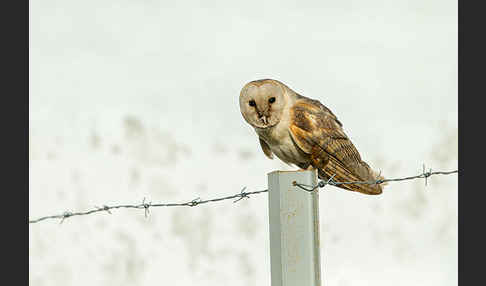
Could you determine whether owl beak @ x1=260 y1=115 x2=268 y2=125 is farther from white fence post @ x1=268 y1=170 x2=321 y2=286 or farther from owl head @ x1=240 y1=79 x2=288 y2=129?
white fence post @ x1=268 y1=170 x2=321 y2=286

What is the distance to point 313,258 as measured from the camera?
137 inches

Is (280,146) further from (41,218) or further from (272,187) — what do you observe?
(41,218)

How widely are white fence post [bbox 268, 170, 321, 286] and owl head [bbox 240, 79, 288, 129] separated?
0.52 meters

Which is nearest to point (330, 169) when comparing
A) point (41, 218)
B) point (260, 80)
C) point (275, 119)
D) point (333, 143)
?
point (333, 143)

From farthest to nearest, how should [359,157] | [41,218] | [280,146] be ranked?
1. [359,157]
2. [280,146]
3. [41,218]

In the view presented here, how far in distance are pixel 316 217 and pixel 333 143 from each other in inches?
32.9

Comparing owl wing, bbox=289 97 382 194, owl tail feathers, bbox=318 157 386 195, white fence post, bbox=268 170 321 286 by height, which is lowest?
white fence post, bbox=268 170 321 286

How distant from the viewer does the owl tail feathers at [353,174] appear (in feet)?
13.8

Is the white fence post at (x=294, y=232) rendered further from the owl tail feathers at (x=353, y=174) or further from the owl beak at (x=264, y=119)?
the owl tail feathers at (x=353, y=174)

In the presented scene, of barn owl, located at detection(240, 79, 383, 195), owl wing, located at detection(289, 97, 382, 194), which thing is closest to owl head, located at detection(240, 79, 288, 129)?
barn owl, located at detection(240, 79, 383, 195)

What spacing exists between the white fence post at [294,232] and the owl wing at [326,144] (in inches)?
21.6

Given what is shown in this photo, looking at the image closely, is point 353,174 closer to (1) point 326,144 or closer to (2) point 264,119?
(1) point 326,144

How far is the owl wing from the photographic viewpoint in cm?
402

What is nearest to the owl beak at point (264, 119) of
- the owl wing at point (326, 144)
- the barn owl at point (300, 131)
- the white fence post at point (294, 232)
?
the barn owl at point (300, 131)
